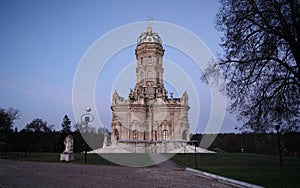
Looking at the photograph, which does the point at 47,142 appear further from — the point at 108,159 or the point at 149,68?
the point at 108,159

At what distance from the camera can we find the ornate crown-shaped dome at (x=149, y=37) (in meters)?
58.8

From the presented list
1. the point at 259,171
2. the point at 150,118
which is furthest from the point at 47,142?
the point at 259,171

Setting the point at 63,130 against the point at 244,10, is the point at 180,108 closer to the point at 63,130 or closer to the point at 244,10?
the point at 63,130

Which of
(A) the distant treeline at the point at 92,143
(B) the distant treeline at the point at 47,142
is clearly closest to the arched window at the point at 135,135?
(B) the distant treeline at the point at 47,142

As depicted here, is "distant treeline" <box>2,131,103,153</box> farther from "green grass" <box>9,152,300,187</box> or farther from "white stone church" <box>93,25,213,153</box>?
"green grass" <box>9,152,300,187</box>

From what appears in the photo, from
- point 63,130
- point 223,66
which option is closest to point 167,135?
point 63,130

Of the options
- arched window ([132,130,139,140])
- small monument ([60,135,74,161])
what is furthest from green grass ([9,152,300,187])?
arched window ([132,130,139,140])

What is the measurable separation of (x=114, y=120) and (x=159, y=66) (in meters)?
16.0

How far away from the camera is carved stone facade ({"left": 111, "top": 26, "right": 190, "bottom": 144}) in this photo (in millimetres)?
50219

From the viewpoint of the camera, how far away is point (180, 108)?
52.3 m

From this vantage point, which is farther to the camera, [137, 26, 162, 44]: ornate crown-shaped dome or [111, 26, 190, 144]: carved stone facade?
[137, 26, 162, 44]: ornate crown-shaped dome

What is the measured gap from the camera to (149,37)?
2329 inches

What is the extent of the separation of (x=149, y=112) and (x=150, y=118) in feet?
4.01

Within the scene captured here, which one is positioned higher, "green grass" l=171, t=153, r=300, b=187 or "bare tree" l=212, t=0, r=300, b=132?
"bare tree" l=212, t=0, r=300, b=132
